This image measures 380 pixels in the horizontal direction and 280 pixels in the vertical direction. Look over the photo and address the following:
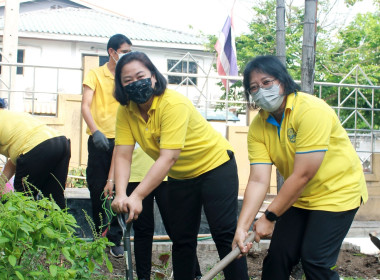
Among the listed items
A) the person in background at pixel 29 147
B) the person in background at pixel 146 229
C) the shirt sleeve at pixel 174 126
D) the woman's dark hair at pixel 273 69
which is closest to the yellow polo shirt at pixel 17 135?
the person in background at pixel 29 147

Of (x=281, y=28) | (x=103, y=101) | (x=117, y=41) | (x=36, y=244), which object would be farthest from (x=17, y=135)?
(x=281, y=28)

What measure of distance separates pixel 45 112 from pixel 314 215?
7.66 metres

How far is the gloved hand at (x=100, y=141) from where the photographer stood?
4758 millimetres

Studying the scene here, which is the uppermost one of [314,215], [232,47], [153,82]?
[232,47]

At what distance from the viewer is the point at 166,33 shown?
82.5 ft

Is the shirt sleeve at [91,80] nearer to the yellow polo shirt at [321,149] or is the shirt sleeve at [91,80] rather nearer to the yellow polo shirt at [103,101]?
the yellow polo shirt at [103,101]

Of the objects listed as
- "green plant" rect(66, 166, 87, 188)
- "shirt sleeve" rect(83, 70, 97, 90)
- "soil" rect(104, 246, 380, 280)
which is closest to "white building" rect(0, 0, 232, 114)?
"green plant" rect(66, 166, 87, 188)

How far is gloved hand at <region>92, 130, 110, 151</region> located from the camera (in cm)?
476

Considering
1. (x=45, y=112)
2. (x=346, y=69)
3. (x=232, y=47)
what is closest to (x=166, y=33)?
(x=346, y=69)

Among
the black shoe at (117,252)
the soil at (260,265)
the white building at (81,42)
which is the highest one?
the white building at (81,42)

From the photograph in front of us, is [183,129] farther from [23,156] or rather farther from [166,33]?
[166,33]

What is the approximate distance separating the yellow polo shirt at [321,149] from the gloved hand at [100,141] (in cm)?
184

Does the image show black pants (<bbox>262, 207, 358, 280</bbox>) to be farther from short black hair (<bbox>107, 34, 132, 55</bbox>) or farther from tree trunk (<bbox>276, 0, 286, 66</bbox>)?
short black hair (<bbox>107, 34, 132, 55</bbox>)

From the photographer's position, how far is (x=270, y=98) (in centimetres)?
321
